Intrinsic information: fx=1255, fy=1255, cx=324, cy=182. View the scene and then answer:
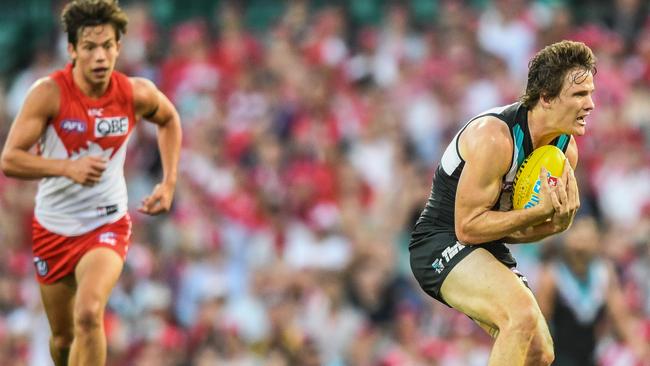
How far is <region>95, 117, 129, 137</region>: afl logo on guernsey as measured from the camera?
8211mm

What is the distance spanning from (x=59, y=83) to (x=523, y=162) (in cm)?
302

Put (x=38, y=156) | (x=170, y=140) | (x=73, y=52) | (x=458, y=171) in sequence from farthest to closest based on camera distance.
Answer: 1. (x=170, y=140)
2. (x=73, y=52)
3. (x=38, y=156)
4. (x=458, y=171)

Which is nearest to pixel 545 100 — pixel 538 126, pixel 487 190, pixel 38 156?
pixel 538 126

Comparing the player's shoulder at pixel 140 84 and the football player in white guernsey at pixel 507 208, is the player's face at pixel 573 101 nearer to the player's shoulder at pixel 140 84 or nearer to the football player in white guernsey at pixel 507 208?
the football player in white guernsey at pixel 507 208

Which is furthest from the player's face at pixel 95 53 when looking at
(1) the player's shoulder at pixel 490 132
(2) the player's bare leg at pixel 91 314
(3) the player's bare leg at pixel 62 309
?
(1) the player's shoulder at pixel 490 132

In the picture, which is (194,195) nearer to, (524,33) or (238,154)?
(238,154)

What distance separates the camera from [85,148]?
8.22m

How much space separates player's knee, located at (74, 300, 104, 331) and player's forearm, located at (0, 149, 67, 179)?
32.6 inches

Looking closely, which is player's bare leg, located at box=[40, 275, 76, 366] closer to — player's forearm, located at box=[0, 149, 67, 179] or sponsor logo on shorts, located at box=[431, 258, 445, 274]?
player's forearm, located at box=[0, 149, 67, 179]

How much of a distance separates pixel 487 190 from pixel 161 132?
255 cm

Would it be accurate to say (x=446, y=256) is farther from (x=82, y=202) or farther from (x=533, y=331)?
(x=82, y=202)

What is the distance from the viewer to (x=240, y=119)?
15328 millimetres

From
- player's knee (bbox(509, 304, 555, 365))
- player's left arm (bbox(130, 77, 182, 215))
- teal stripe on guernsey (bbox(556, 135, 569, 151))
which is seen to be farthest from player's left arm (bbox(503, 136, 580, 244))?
player's left arm (bbox(130, 77, 182, 215))

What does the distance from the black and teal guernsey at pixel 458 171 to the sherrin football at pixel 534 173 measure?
0.04 meters
